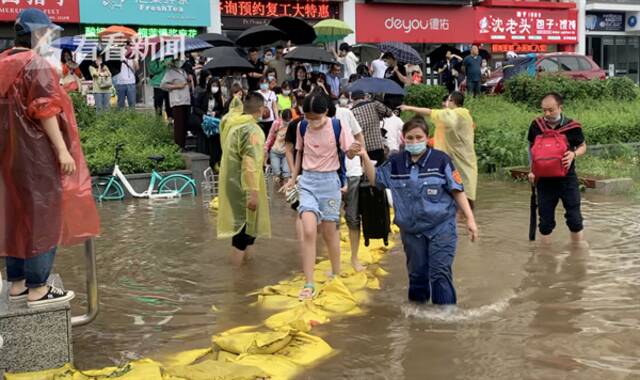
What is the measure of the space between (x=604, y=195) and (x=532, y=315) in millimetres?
6250

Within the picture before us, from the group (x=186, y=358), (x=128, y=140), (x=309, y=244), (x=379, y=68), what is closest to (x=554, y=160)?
(x=309, y=244)

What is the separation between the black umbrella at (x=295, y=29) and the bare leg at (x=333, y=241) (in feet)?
37.0

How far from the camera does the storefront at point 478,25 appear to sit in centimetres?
2961

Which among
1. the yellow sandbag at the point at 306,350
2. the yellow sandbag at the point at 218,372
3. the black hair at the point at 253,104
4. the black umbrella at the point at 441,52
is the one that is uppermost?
the black umbrella at the point at 441,52

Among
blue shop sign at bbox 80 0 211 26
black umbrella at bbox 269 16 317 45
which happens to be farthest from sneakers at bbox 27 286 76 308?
blue shop sign at bbox 80 0 211 26

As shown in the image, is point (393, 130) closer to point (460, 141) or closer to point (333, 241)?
point (460, 141)

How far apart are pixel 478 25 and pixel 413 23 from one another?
3404 mm

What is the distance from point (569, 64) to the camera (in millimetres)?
23875

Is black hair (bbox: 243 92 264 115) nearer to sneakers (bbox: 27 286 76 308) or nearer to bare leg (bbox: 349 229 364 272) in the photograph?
bare leg (bbox: 349 229 364 272)

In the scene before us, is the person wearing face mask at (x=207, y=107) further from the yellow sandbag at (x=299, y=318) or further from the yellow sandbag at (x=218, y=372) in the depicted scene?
the yellow sandbag at (x=218, y=372)

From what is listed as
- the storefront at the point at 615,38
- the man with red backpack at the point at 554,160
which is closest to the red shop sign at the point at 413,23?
the storefront at the point at 615,38

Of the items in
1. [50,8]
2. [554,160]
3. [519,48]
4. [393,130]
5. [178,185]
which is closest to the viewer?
[554,160]

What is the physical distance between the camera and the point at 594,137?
610 inches

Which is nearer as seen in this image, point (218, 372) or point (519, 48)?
point (218, 372)
